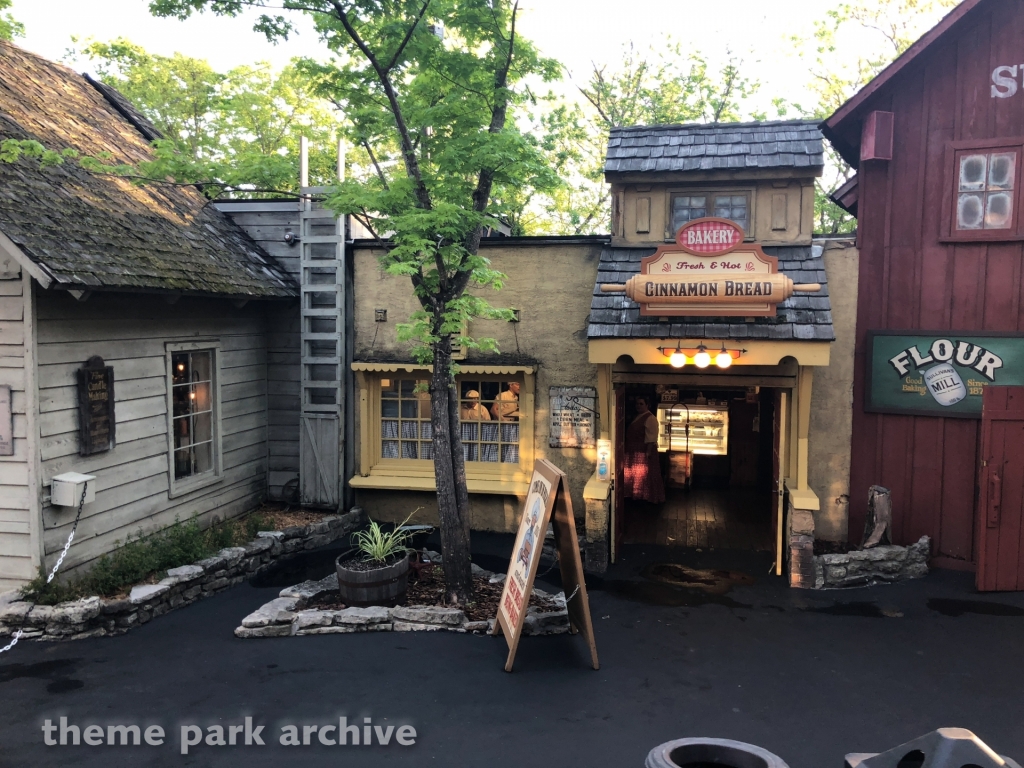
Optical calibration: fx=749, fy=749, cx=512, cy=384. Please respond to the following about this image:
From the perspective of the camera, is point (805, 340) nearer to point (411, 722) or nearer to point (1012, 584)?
point (1012, 584)

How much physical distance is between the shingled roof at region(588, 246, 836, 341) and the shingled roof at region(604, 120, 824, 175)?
1.30 metres

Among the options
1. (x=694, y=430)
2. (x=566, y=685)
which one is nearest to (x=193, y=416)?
(x=566, y=685)

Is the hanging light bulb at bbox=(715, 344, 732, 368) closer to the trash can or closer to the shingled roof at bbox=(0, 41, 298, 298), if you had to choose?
the trash can

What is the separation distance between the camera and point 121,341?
8.53 metres

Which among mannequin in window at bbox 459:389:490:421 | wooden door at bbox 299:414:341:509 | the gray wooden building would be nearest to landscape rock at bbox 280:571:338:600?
the gray wooden building

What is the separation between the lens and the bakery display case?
14844 mm

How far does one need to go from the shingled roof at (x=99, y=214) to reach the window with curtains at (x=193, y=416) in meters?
1.13

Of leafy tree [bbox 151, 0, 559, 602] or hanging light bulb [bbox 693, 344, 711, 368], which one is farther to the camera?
hanging light bulb [bbox 693, 344, 711, 368]

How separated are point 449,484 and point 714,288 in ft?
12.6

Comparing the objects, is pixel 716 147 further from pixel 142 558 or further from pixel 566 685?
pixel 142 558

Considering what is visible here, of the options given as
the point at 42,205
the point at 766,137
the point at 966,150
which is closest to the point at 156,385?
the point at 42,205

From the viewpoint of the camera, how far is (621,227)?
34.7ft

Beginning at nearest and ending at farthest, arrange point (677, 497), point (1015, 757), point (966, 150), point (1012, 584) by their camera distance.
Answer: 1. point (1015, 757)
2. point (1012, 584)
3. point (966, 150)
4. point (677, 497)

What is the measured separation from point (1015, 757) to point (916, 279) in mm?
5973
